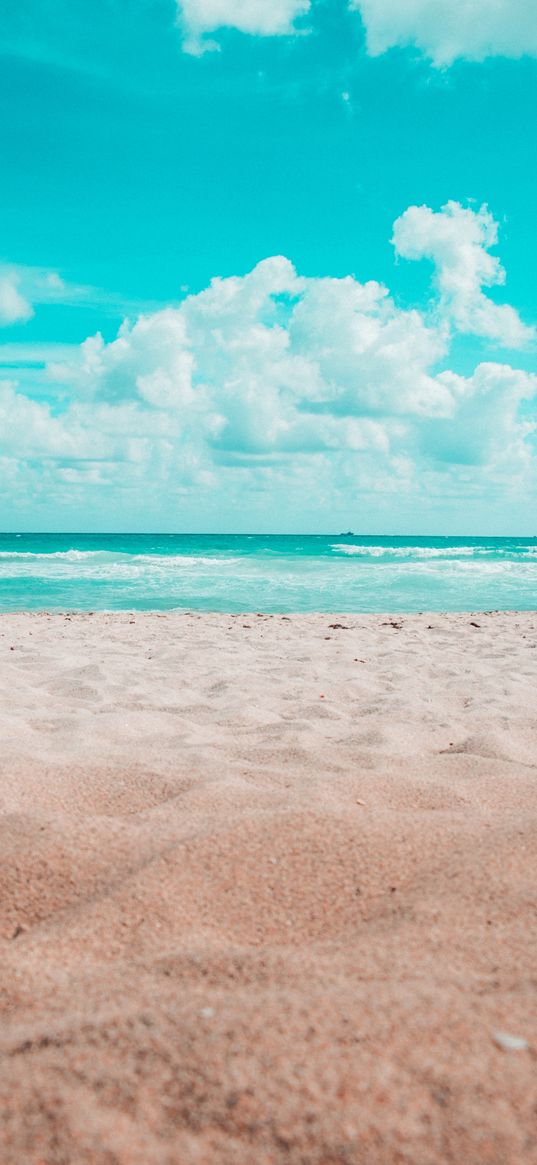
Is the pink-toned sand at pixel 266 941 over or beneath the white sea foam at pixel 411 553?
→ beneath

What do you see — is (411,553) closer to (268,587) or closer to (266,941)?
(268,587)

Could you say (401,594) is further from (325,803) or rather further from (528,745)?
(325,803)

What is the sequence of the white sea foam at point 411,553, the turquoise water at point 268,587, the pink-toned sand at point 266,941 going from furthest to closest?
the white sea foam at point 411,553 → the turquoise water at point 268,587 → the pink-toned sand at point 266,941

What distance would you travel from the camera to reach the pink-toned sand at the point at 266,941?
0.97 m

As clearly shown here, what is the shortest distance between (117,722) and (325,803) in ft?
4.93

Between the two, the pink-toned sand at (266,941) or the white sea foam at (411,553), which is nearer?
the pink-toned sand at (266,941)

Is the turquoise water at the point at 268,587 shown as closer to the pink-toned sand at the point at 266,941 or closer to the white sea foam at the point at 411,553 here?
the white sea foam at the point at 411,553

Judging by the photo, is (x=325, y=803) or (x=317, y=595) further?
(x=317, y=595)

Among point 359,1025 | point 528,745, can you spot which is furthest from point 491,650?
point 359,1025

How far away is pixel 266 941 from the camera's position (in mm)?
1519

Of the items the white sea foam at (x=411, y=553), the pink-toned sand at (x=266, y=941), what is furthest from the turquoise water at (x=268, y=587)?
the pink-toned sand at (x=266, y=941)

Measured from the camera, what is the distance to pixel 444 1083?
103 centimetres

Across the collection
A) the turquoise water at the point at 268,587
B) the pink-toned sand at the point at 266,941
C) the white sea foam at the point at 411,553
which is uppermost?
the white sea foam at the point at 411,553

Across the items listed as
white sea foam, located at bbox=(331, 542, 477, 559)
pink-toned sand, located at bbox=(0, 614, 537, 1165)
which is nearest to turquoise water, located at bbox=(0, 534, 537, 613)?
white sea foam, located at bbox=(331, 542, 477, 559)
